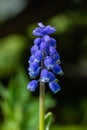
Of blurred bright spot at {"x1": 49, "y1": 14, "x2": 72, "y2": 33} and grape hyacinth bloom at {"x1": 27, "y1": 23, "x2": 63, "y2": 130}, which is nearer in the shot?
grape hyacinth bloom at {"x1": 27, "y1": 23, "x2": 63, "y2": 130}

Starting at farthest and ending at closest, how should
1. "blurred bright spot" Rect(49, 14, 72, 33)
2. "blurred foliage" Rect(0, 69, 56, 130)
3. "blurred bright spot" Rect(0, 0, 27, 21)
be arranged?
"blurred bright spot" Rect(0, 0, 27, 21) < "blurred bright spot" Rect(49, 14, 72, 33) < "blurred foliage" Rect(0, 69, 56, 130)

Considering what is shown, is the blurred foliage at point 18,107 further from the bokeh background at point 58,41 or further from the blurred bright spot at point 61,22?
the blurred bright spot at point 61,22

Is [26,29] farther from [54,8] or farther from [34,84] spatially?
[34,84]

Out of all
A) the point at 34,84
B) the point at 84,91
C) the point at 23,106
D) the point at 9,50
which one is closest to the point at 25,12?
the point at 9,50

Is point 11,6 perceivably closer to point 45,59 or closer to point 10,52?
point 10,52

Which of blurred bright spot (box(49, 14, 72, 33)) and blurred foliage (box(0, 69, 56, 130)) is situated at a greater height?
blurred bright spot (box(49, 14, 72, 33))

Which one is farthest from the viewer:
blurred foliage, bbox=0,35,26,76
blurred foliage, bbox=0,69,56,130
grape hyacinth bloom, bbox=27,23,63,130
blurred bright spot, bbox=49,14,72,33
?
blurred bright spot, bbox=49,14,72,33

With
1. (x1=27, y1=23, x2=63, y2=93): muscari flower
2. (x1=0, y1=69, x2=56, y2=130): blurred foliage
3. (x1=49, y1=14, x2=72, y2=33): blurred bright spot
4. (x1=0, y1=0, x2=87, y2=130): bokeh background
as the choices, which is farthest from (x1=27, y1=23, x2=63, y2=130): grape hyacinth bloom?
(x1=49, y1=14, x2=72, y2=33): blurred bright spot

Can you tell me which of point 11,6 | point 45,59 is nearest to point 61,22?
point 11,6

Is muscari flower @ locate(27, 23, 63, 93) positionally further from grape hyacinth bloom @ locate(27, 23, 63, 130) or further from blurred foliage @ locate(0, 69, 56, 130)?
blurred foliage @ locate(0, 69, 56, 130)

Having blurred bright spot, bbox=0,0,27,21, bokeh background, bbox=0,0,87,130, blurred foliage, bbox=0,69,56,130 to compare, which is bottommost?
blurred foliage, bbox=0,69,56,130

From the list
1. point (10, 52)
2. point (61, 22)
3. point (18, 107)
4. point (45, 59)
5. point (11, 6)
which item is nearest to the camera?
point (45, 59)

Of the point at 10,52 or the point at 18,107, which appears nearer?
the point at 18,107
